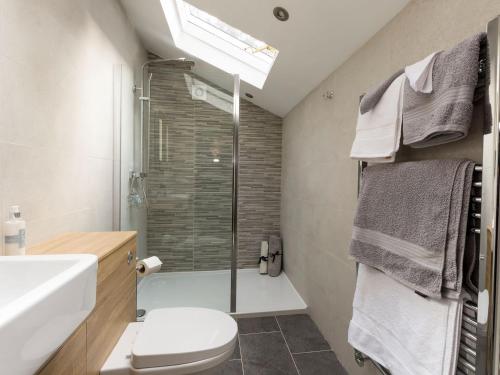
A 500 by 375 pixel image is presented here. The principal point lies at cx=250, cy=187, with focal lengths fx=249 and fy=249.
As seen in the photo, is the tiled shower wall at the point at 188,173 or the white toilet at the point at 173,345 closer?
the white toilet at the point at 173,345

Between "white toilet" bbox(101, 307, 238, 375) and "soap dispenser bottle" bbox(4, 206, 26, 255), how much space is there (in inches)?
20.9

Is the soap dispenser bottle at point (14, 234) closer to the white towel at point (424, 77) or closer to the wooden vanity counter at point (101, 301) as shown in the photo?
the wooden vanity counter at point (101, 301)

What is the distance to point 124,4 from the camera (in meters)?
1.93

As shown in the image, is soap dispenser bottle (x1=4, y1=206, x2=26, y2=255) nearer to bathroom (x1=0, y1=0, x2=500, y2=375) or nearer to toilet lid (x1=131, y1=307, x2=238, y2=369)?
bathroom (x1=0, y1=0, x2=500, y2=375)

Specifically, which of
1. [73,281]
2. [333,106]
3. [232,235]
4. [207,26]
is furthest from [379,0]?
[232,235]

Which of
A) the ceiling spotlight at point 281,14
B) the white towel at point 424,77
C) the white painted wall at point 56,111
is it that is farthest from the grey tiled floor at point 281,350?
the ceiling spotlight at point 281,14

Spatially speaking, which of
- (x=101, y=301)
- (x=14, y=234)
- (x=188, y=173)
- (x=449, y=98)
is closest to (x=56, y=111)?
(x=14, y=234)

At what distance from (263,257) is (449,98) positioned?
256 cm

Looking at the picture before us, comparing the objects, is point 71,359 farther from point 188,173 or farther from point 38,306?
point 188,173

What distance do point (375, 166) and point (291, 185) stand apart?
1642 mm

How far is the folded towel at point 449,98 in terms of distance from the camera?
66 cm

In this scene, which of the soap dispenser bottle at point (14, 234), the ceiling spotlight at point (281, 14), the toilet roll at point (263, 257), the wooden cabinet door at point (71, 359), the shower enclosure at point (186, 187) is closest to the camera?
the wooden cabinet door at point (71, 359)

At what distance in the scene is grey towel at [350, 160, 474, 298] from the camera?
701 millimetres

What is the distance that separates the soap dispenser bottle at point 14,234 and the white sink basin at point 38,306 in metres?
0.23
